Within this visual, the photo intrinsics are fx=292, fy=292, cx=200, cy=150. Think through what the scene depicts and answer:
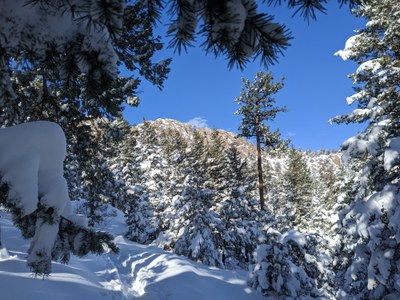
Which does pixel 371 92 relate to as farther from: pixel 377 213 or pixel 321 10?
pixel 321 10

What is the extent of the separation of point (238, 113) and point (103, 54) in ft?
61.9

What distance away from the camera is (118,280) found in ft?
44.3

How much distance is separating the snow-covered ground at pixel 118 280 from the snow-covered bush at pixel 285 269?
0.81 m

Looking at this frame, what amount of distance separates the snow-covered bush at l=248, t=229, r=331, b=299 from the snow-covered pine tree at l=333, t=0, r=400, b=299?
1.56 m

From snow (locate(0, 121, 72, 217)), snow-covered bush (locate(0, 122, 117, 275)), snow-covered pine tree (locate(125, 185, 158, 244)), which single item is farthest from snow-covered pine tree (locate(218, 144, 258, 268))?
snow (locate(0, 121, 72, 217))

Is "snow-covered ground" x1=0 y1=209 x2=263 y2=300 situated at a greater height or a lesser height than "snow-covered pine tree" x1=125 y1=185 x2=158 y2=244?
lesser

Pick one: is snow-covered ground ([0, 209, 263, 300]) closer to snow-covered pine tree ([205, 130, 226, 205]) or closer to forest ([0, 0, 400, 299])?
forest ([0, 0, 400, 299])

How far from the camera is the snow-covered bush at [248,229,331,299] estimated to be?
35.4 ft

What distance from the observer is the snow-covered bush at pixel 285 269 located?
10.8 metres

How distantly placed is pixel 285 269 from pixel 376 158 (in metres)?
5.18

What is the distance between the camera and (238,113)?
66.9ft

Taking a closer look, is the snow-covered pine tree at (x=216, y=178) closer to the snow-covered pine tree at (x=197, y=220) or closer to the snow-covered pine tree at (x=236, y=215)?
the snow-covered pine tree at (x=236, y=215)

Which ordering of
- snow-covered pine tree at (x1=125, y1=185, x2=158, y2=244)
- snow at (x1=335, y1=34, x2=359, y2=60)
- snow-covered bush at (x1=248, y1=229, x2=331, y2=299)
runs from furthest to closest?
snow-covered pine tree at (x1=125, y1=185, x2=158, y2=244) < snow at (x1=335, y1=34, x2=359, y2=60) < snow-covered bush at (x1=248, y1=229, x2=331, y2=299)

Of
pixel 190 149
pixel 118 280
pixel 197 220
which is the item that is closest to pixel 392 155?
pixel 118 280
